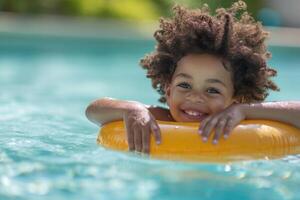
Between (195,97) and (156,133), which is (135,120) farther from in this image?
(195,97)

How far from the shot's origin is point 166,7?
1505cm

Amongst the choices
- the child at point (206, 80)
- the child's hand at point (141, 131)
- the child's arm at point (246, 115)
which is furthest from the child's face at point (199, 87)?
the child's hand at point (141, 131)

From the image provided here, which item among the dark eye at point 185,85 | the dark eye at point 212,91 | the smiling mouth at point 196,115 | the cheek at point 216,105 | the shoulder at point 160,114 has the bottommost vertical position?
the shoulder at point 160,114

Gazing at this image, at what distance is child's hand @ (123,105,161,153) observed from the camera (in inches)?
147

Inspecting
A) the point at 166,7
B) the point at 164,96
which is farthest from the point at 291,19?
the point at 164,96

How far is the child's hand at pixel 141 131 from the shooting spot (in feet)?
12.3

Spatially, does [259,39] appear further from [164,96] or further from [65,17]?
[65,17]

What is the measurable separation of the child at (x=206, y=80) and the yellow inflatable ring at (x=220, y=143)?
0.15 feet

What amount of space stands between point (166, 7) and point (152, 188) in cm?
1180

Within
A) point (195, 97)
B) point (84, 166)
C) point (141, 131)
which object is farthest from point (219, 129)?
point (84, 166)

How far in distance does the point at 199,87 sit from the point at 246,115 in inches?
12.3

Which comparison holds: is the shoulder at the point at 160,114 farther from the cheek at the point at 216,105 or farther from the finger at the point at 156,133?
the finger at the point at 156,133

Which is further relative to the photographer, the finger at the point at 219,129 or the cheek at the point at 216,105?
the cheek at the point at 216,105

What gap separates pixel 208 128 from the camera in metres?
3.72
